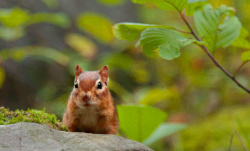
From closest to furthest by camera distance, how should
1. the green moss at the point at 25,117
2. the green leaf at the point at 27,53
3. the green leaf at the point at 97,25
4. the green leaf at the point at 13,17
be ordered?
the green moss at the point at 25,117, the green leaf at the point at 13,17, the green leaf at the point at 27,53, the green leaf at the point at 97,25

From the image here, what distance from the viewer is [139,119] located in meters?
3.52

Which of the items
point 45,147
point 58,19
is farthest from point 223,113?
point 45,147

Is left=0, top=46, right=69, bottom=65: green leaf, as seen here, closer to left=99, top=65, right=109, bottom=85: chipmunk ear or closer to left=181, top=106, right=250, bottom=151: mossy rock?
left=181, top=106, right=250, bottom=151: mossy rock

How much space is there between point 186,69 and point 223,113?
1.02m

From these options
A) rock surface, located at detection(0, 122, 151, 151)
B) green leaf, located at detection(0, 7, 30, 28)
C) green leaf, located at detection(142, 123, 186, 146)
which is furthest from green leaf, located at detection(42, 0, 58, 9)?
rock surface, located at detection(0, 122, 151, 151)

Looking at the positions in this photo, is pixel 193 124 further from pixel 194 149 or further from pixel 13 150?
pixel 13 150

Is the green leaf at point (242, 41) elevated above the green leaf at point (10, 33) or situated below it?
below

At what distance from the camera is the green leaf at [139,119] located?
3453mm

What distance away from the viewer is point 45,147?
2088 mm

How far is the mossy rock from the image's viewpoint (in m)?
4.99

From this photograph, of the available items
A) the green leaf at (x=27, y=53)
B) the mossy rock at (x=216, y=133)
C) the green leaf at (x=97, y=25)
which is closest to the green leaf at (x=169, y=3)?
the mossy rock at (x=216, y=133)

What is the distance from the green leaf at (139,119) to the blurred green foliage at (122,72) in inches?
38.6

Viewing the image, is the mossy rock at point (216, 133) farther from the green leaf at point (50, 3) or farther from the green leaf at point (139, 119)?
the green leaf at point (50, 3)

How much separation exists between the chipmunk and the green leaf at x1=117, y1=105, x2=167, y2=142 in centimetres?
67
